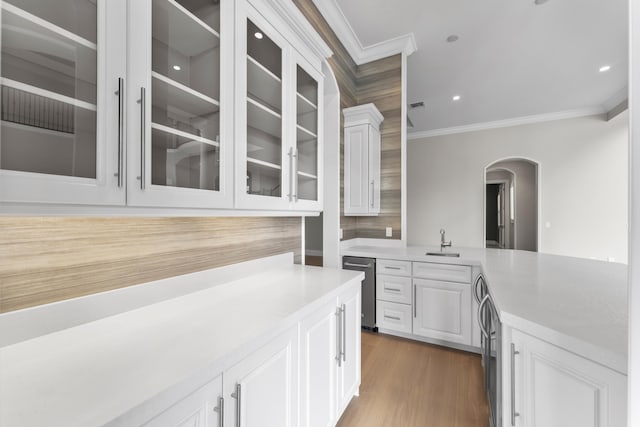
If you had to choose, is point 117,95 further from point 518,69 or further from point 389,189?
point 518,69

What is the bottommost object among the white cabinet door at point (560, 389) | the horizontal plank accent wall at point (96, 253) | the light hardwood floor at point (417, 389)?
the light hardwood floor at point (417, 389)

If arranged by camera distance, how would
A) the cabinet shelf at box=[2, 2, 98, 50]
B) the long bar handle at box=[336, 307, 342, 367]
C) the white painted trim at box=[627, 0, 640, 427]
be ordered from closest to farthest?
1. the white painted trim at box=[627, 0, 640, 427]
2. the cabinet shelf at box=[2, 2, 98, 50]
3. the long bar handle at box=[336, 307, 342, 367]

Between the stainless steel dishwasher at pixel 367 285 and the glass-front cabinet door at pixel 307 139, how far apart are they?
4.06 ft

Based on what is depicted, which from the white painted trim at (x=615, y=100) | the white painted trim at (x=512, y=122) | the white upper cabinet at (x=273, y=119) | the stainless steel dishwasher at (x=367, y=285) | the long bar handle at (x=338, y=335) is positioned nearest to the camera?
the white upper cabinet at (x=273, y=119)

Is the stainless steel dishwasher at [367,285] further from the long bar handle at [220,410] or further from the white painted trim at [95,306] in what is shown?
the long bar handle at [220,410]

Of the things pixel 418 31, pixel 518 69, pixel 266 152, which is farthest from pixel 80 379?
pixel 518 69

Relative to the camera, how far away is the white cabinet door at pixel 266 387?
2.72ft

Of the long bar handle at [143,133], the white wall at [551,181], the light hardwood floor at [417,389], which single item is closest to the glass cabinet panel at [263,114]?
the long bar handle at [143,133]

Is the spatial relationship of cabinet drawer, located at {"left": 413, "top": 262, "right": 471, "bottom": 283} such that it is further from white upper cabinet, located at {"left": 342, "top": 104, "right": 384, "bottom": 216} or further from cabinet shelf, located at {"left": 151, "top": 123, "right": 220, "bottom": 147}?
cabinet shelf, located at {"left": 151, "top": 123, "right": 220, "bottom": 147}

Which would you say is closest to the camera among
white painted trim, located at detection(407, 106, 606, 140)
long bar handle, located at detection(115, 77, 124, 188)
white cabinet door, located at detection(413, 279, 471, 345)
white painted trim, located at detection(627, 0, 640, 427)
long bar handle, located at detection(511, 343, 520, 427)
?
white painted trim, located at detection(627, 0, 640, 427)

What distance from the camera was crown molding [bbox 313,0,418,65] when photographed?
8.38 ft

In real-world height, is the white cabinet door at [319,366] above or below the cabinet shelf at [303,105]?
below

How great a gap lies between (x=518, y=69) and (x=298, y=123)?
3598 mm

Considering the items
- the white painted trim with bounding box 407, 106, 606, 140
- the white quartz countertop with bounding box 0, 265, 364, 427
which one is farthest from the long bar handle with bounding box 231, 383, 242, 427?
the white painted trim with bounding box 407, 106, 606, 140
